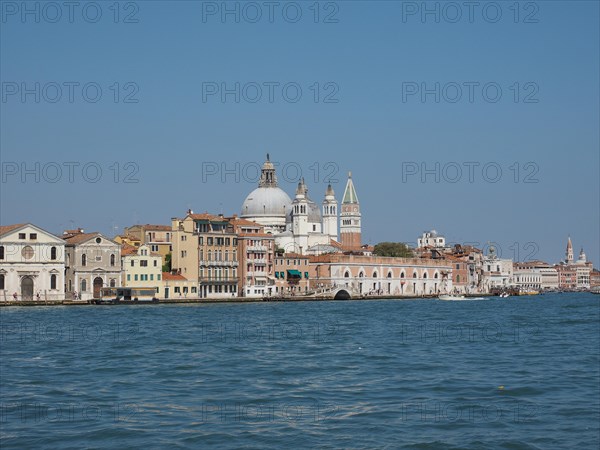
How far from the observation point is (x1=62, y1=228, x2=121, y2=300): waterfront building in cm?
6206

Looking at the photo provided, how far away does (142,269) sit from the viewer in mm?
63500

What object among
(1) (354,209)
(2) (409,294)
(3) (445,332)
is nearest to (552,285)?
(1) (354,209)

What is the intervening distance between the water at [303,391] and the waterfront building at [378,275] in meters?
49.9

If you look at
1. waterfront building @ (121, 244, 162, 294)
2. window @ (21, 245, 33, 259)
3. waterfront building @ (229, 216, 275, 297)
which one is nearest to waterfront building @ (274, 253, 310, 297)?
waterfront building @ (229, 216, 275, 297)

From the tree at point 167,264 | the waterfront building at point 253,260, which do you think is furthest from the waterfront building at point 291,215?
the tree at point 167,264

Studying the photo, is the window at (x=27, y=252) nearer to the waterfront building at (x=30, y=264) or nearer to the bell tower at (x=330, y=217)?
the waterfront building at (x=30, y=264)

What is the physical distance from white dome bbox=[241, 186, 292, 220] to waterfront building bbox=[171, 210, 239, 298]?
30.9 metres

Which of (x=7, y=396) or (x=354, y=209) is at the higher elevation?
(x=354, y=209)

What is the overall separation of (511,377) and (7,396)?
29.1ft

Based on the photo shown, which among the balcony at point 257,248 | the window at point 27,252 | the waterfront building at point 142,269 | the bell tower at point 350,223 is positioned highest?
the bell tower at point 350,223

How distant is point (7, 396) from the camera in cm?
1623

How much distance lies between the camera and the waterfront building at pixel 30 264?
2318 inches

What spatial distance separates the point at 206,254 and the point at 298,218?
97.0ft

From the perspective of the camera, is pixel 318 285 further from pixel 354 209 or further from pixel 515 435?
pixel 515 435
